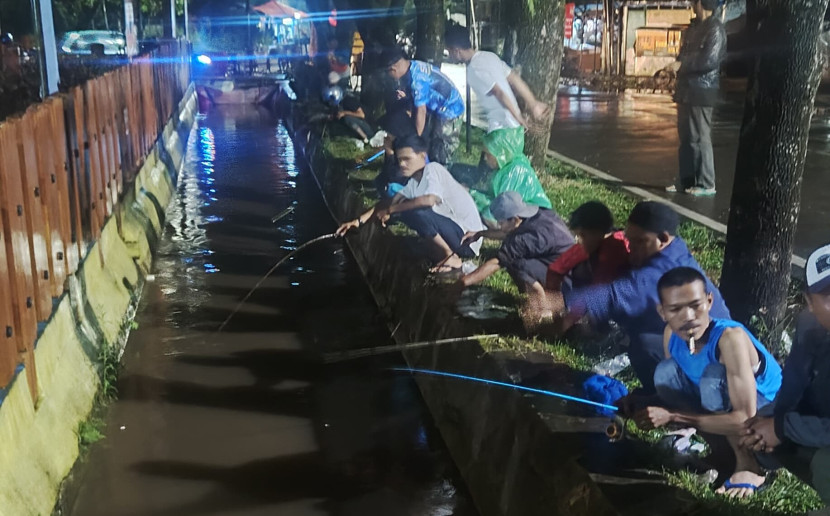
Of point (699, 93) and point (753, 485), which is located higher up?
point (699, 93)

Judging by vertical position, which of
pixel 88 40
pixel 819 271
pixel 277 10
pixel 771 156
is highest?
pixel 277 10

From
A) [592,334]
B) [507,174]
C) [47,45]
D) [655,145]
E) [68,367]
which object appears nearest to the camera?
[592,334]

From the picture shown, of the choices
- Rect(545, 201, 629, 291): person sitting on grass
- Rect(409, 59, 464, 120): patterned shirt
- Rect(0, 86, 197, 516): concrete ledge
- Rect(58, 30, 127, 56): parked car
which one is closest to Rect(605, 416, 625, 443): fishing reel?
Rect(545, 201, 629, 291): person sitting on grass

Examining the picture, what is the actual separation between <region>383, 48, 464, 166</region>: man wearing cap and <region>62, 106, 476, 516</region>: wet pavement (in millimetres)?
1439

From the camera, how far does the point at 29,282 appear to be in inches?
166

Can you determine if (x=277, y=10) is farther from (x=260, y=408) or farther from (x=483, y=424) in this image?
(x=483, y=424)

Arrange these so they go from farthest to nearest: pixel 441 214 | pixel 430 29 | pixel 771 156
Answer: pixel 430 29
pixel 441 214
pixel 771 156

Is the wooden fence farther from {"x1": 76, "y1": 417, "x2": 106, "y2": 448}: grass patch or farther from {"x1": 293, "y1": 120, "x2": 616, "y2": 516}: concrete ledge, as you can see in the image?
{"x1": 293, "y1": 120, "x2": 616, "y2": 516}: concrete ledge

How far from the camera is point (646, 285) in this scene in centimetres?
381

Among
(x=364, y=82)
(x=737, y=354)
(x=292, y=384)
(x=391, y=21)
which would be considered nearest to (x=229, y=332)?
(x=292, y=384)

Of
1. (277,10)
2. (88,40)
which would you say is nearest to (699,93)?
(88,40)

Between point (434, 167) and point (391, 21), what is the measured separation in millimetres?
10654

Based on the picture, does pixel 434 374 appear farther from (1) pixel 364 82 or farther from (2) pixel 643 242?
(1) pixel 364 82

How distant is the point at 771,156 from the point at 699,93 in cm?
481
